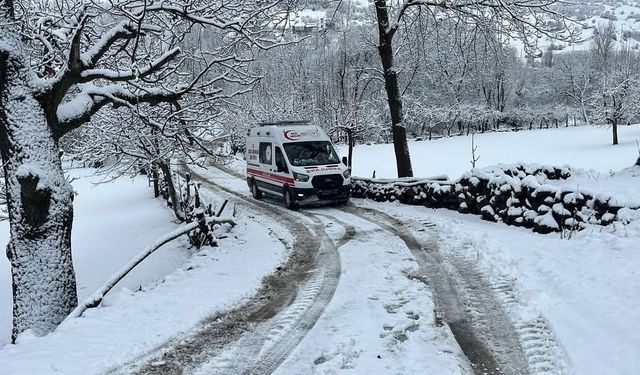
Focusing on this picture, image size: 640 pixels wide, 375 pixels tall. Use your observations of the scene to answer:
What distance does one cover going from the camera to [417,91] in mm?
61031

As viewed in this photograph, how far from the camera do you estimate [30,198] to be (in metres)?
7.06

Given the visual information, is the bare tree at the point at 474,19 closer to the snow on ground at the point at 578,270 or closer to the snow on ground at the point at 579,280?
the snow on ground at the point at 578,270

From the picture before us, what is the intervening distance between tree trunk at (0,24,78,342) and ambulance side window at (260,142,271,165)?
419 inches

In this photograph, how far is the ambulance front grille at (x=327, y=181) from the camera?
15961 mm

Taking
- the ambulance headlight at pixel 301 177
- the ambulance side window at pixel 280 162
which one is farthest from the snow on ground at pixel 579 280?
the ambulance side window at pixel 280 162

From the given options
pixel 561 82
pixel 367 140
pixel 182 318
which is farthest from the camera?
pixel 561 82

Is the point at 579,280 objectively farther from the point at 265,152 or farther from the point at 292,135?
the point at 265,152

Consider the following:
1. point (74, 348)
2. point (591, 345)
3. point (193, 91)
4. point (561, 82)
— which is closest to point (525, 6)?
point (193, 91)

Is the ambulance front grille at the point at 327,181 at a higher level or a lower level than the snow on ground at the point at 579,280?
higher

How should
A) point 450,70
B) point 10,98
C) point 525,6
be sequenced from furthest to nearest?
point 450,70 → point 525,6 → point 10,98

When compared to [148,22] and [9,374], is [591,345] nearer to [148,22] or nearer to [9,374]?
[9,374]

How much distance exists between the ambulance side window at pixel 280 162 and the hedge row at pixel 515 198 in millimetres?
3407

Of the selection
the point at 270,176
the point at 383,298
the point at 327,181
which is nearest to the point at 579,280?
the point at 383,298

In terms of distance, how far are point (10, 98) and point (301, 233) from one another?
6.94m
